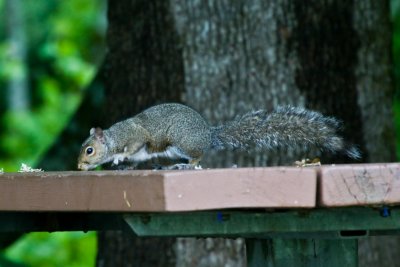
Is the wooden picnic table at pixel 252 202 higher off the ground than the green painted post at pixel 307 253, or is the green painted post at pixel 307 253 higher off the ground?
the wooden picnic table at pixel 252 202

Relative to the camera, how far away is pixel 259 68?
4777 mm

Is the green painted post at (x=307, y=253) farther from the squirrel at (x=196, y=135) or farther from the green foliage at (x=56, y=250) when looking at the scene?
the green foliage at (x=56, y=250)

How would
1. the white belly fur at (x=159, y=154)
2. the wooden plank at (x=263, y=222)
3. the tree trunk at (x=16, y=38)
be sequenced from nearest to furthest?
the wooden plank at (x=263, y=222) → the white belly fur at (x=159, y=154) → the tree trunk at (x=16, y=38)

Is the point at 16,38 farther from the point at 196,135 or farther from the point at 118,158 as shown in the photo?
the point at 196,135

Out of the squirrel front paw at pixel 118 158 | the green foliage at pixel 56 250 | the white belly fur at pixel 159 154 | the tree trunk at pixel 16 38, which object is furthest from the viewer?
the tree trunk at pixel 16 38

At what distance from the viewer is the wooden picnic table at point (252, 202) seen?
7.85ft

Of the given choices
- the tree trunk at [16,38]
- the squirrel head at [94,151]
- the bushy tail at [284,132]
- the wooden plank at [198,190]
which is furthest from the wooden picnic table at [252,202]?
the tree trunk at [16,38]

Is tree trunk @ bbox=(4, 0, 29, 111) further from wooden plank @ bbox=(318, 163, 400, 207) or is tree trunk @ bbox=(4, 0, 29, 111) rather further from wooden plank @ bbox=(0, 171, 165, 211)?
wooden plank @ bbox=(318, 163, 400, 207)

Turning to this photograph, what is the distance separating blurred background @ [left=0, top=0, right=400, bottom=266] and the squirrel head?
1.83 ft

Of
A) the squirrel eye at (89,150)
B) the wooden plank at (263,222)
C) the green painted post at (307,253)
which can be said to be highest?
the squirrel eye at (89,150)

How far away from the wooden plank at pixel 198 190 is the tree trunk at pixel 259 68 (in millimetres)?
2267

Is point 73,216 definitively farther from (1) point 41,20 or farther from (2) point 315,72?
(1) point 41,20

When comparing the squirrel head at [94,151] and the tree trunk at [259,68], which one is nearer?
the squirrel head at [94,151]

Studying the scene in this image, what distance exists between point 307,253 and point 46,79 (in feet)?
50.0
